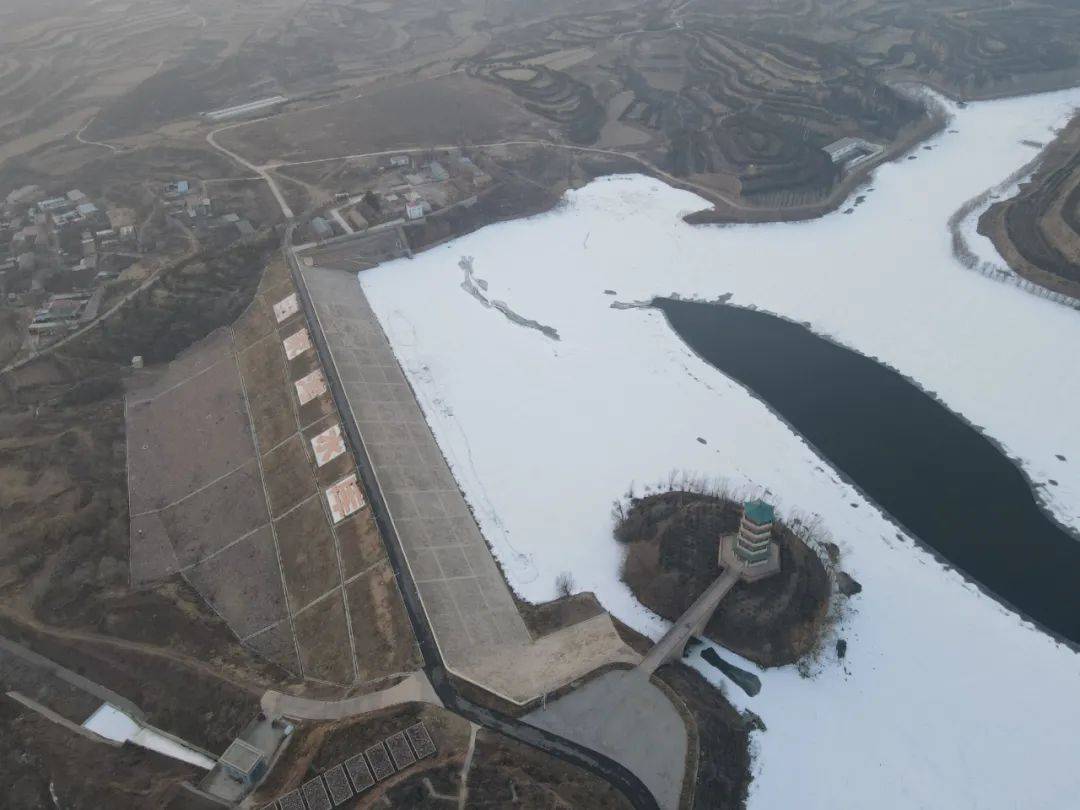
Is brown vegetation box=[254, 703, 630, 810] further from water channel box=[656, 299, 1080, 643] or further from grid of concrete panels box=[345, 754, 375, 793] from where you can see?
water channel box=[656, 299, 1080, 643]

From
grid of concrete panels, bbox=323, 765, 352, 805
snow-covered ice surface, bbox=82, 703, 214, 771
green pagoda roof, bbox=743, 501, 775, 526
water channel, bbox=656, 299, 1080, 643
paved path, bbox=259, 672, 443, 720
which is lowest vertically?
water channel, bbox=656, 299, 1080, 643

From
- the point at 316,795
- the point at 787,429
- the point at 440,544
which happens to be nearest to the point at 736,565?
the point at 787,429

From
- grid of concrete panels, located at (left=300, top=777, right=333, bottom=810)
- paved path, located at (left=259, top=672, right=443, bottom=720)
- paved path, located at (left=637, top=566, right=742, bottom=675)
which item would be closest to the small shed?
grid of concrete panels, located at (left=300, top=777, right=333, bottom=810)

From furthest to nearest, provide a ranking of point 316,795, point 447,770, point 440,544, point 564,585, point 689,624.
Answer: point 440,544
point 564,585
point 689,624
point 447,770
point 316,795

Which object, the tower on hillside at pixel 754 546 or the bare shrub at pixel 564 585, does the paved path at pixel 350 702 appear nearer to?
the bare shrub at pixel 564 585

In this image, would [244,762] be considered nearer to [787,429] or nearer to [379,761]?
[379,761]

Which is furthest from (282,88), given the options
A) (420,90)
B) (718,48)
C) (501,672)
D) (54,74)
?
(501,672)
